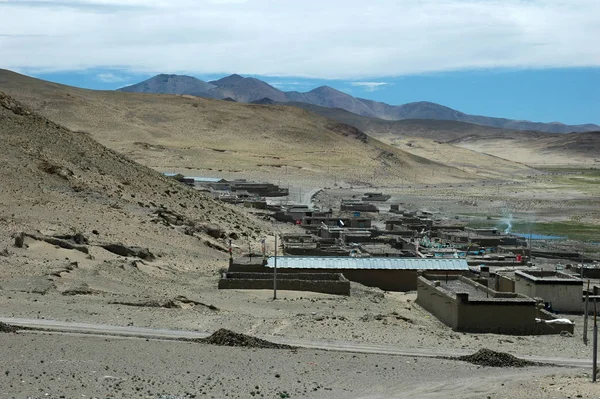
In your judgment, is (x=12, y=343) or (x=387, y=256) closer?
(x=12, y=343)

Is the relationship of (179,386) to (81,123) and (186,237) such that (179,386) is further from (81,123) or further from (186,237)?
(81,123)

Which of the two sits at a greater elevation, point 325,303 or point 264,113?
point 264,113

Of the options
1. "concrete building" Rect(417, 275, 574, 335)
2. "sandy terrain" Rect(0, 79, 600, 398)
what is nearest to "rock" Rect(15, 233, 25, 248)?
"sandy terrain" Rect(0, 79, 600, 398)

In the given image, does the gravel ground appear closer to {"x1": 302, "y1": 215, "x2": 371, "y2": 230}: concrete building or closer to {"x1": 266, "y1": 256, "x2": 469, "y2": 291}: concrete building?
{"x1": 266, "y1": 256, "x2": 469, "y2": 291}: concrete building

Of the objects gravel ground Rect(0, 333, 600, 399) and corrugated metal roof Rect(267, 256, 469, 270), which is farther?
corrugated metal roof Rect(267, 256, 469, 270)

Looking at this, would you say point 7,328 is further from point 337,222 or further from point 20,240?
point 337,222

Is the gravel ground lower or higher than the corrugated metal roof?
lower

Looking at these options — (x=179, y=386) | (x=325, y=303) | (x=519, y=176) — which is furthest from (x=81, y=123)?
(x=179, y=386)
